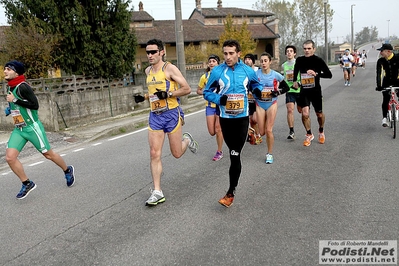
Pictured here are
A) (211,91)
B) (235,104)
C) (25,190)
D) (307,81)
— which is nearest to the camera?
(235,104)

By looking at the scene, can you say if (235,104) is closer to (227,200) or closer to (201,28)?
(227,200)

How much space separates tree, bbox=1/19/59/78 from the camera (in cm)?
1394

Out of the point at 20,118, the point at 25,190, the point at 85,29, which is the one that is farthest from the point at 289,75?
A: the point at 85,29

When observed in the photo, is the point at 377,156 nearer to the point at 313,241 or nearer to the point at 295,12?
the point at 313,241

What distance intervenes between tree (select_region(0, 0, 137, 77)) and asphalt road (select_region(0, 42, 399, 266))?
8.65 m

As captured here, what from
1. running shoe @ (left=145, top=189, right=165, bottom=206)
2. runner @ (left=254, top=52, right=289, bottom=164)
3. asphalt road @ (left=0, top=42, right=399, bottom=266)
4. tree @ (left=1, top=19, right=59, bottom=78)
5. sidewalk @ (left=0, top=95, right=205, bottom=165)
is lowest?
asphalt road @ (left=0, top=42, right=399, bottom=266)

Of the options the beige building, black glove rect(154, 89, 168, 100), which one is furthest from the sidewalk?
the beige building

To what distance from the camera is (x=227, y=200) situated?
15.5 ft

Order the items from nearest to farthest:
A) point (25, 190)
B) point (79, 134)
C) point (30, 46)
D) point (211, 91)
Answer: point (211, 91)
point (25, 190)
point (79, 134)
point (30, 46)

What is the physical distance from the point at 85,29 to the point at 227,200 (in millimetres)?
12612

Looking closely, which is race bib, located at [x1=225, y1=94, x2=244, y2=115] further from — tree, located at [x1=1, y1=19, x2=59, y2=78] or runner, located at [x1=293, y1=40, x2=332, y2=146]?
tree, located at [x1=1, y1=19, x2=59, y2=78]

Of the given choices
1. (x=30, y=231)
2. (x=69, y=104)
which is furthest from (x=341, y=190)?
(x=69, y=104)

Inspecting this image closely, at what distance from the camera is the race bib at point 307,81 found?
764 cm

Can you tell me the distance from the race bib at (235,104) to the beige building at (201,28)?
119 ft
